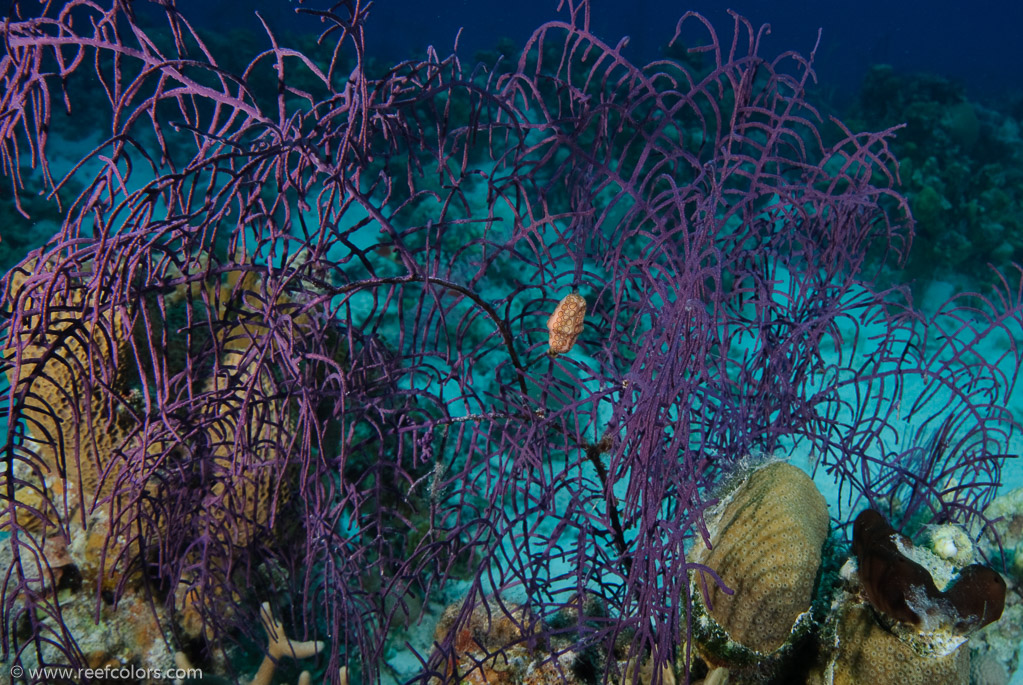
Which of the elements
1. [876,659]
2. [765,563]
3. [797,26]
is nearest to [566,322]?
[765,563]

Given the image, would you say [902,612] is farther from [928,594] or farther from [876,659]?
[876,659]

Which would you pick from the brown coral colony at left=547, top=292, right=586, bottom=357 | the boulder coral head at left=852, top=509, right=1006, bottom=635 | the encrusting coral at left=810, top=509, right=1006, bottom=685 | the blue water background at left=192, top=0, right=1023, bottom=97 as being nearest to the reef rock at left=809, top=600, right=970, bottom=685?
the encrusting coral at left=810, top=509, right=1006, bottom=685

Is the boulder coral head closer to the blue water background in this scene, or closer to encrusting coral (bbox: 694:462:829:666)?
encrusting coral (bbox: 694:462:829:666)

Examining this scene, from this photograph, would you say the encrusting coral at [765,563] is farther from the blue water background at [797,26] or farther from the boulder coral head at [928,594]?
the blue water background at [797,26]

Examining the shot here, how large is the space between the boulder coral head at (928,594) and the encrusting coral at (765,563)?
0.70ft

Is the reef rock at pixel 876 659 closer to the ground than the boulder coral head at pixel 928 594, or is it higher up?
closer to the ground

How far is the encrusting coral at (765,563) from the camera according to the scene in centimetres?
204

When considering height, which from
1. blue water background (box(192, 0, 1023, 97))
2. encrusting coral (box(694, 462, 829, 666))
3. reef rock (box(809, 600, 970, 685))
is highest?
blue water background (box(192, 0, 1023, 97))

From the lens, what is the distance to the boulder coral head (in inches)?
75.0

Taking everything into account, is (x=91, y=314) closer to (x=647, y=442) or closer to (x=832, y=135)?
(x=647, y=442)

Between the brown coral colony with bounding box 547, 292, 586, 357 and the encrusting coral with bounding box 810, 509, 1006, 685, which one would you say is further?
the brown coral colony with bounding box 547, 292, 586, 357

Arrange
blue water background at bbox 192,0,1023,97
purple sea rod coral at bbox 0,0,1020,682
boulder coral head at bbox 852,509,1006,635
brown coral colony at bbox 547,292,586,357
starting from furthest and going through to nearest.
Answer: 1. blue water background at bbox 192,0,1023,97
2. brown coral colony at bbox 547,292,586,357
3. boulder coral head at bbox 852,509,1006,635
4. purple sea rod coral at bbox 0,0,1020,682

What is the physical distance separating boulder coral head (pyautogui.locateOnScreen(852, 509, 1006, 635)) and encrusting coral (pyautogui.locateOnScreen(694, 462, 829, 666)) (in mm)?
214

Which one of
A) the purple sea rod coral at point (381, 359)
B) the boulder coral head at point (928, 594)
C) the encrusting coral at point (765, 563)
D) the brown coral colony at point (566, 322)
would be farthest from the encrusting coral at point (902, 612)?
the brown coral colony at point (566, 322)
